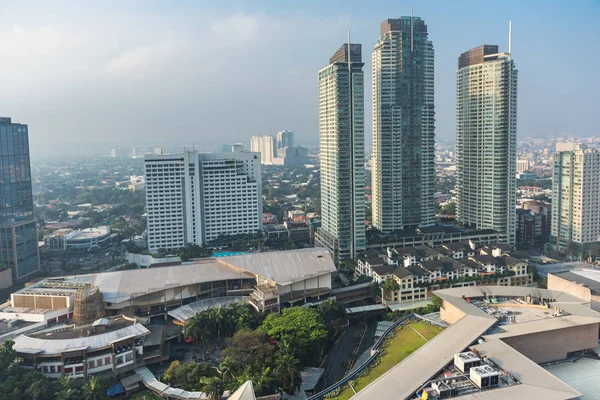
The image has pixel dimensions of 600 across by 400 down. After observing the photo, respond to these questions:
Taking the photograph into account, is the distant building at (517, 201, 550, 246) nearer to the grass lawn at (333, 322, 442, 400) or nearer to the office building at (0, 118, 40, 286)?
the grass lawn at (333, 322, 442, 400)

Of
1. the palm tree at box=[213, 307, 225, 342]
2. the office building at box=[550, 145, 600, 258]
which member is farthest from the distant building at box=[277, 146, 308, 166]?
the palm tree at box=[213, 307, 225, 342]

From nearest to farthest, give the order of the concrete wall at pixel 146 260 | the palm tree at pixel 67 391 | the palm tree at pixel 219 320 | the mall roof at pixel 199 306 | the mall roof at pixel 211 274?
the palm tree at pixel 67 391, the palm tree at pixel 219 320, the mall roof at pixel 199 306, the mall roof at pixel 211 274, the concrete wall at pixel 146 260

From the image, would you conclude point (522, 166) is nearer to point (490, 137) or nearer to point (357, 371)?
point (490, 137)

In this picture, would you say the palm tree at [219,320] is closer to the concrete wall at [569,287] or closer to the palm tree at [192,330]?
the palm tree at [192,330]

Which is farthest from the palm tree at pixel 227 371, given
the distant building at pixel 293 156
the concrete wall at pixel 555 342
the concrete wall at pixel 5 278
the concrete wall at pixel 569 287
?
the distant building at pixel 293 156

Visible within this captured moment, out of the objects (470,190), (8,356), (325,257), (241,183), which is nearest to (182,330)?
(8,356)

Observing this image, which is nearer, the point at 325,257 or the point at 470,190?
the point at 325,257

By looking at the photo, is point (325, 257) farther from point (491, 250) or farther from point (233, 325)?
point (491, 250)
